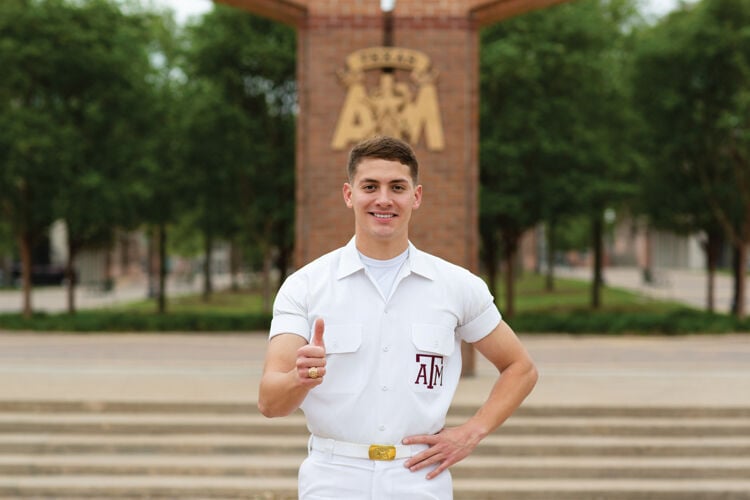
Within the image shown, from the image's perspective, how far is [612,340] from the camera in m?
17.1

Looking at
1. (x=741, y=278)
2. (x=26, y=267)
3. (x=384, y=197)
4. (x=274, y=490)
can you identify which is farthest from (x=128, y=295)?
(x=384, y=197)

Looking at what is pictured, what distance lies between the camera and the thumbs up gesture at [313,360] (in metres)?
2.23

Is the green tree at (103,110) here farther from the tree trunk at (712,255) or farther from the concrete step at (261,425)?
the tree trunk at (712,255)

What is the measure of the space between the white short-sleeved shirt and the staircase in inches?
211

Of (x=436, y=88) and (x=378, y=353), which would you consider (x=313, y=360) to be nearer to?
(x=378, y=353)

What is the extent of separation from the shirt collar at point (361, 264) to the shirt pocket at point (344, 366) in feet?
0.54

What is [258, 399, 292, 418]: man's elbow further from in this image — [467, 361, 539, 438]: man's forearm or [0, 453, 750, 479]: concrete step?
[0, 453, 750, 479]: concrete step

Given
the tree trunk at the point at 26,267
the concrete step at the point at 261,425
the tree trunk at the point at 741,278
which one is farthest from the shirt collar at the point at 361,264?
the tree trunk at the point at 26,267

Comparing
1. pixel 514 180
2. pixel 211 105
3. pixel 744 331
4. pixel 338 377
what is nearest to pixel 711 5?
pixel 514 180

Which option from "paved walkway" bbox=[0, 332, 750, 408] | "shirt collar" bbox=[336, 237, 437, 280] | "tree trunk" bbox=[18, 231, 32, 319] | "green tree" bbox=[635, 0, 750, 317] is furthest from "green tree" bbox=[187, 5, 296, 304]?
"shirt collar" bbox=[336, 237, 437, 280]

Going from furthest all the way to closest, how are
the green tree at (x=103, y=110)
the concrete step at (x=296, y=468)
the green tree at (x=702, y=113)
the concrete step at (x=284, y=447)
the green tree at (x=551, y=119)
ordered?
1. the green tree at (x=103, y=110)
2. the green tree at (x=702, y=113)
3. the green tree at (x=551, y=119)
4. the concrete step at (x=284, y=447)
5. the concrete step at (x=296, y=468)

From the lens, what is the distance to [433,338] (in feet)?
8.37

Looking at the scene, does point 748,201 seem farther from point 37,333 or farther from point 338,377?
point 338,377

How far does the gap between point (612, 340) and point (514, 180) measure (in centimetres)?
485
